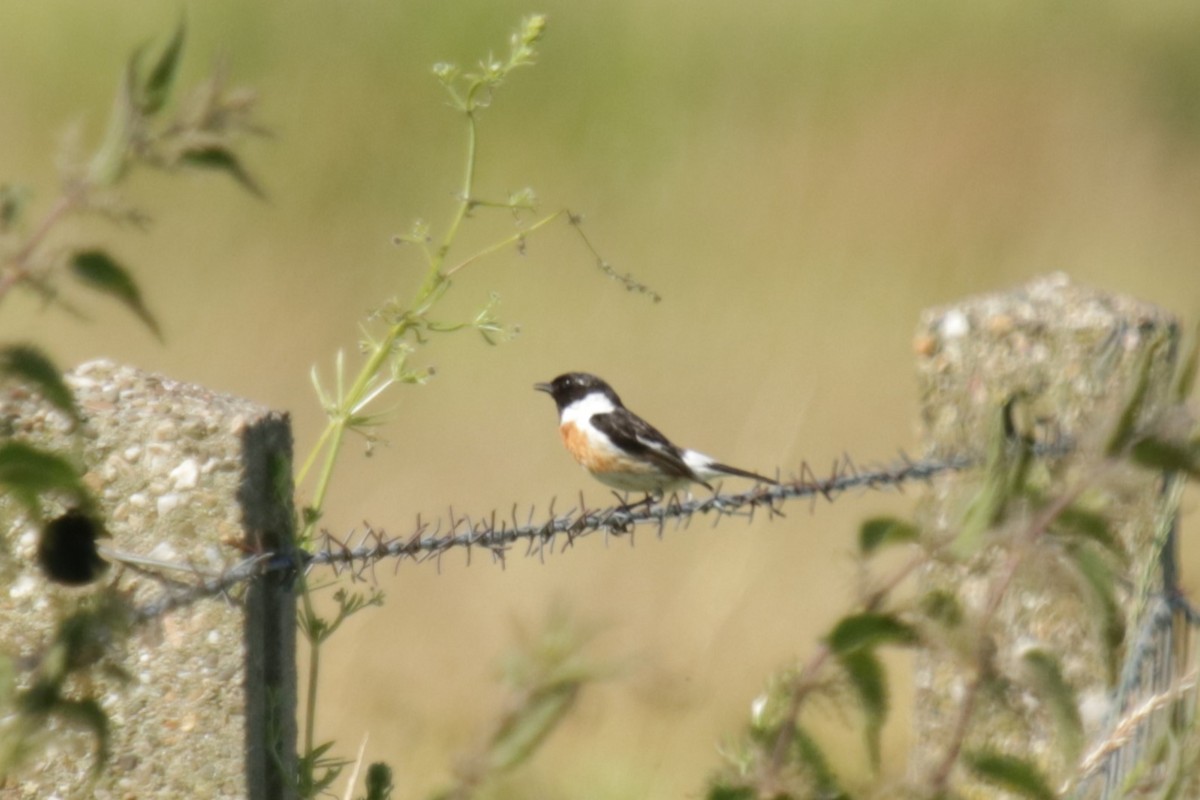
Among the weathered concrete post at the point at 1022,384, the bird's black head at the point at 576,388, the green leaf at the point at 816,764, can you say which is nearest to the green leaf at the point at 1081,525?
the green leaf at the point at 816,764

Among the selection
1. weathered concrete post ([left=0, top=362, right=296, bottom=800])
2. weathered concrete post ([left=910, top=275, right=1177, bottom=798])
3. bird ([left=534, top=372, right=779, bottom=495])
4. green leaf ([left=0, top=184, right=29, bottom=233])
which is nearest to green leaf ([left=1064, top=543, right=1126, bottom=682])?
green leaf ([left=0, top=184, right=29, bottom=233])

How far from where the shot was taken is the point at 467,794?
1.17 meters

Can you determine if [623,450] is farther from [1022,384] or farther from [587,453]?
[1022,384]

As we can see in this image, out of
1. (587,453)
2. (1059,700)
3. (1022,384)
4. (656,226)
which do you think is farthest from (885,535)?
(656,226)

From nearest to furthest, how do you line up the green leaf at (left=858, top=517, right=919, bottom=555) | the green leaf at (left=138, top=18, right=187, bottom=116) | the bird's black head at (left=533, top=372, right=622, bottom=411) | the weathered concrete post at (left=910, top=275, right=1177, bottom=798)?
the green leaf at (left=138, top=18, right=187, bottom=116), the green leaf at (left=858, top=517, right=919, bottom=555), the weathered concrete post at (left=910, top=275, right=1177, bottom=798), the bird's black head at (left=533, top=372, right=622, bottom=411)

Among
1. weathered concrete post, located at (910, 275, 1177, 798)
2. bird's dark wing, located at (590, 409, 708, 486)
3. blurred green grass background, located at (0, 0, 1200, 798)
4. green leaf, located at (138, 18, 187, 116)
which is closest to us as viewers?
green leaf, located at (138, 18, 187, 116)

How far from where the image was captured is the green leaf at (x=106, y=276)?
3.18 ft

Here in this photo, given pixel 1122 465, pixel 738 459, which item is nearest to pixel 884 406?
pixel 738 459

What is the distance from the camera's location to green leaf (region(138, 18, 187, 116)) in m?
0.95

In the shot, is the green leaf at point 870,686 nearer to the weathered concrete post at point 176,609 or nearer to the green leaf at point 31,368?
the green leaf at point 31,368

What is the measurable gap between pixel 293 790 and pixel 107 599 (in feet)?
3.78

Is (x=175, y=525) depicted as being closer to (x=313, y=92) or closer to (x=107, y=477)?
(x=107, y=477)

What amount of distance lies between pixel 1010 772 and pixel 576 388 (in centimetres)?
520

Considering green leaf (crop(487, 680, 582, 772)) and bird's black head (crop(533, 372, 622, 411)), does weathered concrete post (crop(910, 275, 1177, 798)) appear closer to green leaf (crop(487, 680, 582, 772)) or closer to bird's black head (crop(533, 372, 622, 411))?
green leaf (crop(487, 680, 582, 772))
